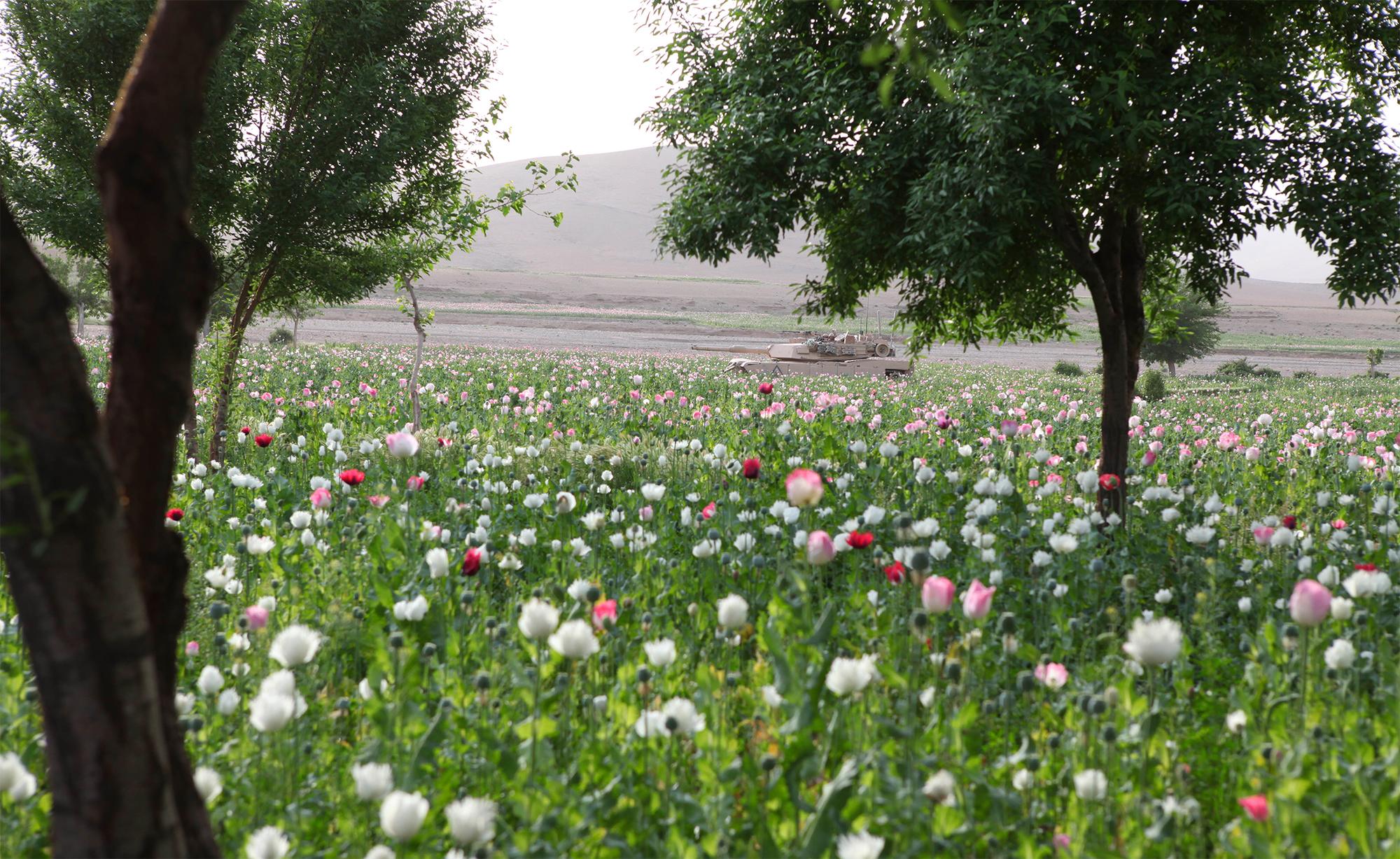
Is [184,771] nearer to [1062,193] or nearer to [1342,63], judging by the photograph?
[1062,193]

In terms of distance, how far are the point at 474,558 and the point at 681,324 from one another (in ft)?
243

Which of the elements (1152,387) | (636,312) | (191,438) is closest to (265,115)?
(191,438)

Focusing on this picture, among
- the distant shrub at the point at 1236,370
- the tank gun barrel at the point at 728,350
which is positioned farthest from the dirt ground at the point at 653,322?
the distant shrub at the point at 1236,370

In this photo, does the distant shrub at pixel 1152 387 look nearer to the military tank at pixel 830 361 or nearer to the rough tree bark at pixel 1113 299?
the military tank at pixel 830 361

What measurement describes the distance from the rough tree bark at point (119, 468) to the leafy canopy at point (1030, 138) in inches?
187

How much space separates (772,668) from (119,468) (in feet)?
9.13

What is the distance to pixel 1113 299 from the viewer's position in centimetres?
835

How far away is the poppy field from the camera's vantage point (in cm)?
288

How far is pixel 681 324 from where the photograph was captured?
77.8 metres

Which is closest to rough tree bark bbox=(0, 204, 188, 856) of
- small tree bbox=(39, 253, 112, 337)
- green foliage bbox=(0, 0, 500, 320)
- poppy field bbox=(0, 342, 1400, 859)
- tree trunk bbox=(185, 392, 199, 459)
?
poppy field bbox=(0, 342, 1400, 859)

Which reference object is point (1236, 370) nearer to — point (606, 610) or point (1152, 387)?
point (1152, 387)

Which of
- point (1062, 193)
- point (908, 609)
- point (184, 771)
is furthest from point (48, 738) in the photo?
point (1062, 193)

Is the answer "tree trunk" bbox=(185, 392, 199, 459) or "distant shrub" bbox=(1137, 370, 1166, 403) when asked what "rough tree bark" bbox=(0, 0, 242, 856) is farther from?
"distant shrub" bbox=(1137, 370, 1166, 403)

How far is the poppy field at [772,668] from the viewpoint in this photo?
288cm
